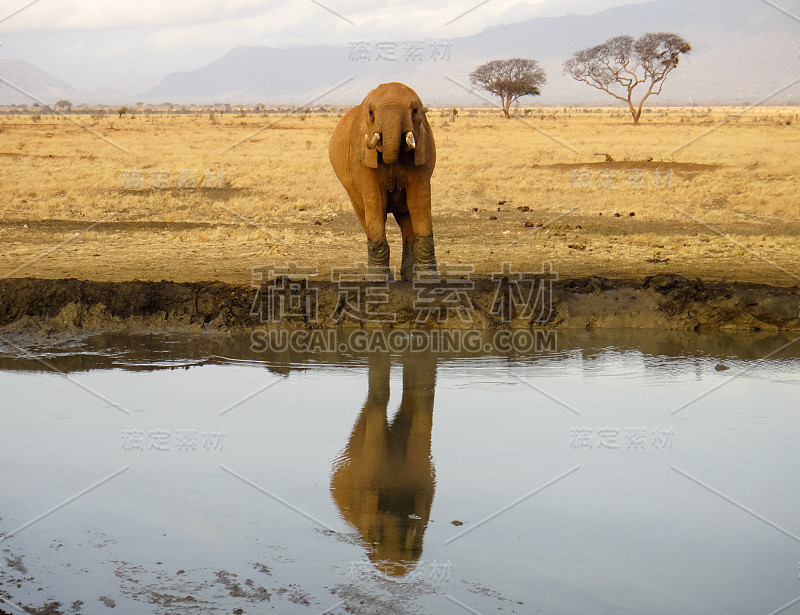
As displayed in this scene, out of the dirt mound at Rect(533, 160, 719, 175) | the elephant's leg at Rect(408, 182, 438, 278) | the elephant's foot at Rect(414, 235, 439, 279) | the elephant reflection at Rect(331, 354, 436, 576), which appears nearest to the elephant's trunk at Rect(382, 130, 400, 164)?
the elephant's leg at Rect(408, 182, 438, 278)

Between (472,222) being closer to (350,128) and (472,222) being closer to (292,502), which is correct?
(350,128)

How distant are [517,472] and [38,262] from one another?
343 inches

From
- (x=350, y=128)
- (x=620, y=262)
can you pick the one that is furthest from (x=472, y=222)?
(x=350, y=128)

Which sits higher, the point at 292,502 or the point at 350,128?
the point at 350,128

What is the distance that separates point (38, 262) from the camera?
12312 mm

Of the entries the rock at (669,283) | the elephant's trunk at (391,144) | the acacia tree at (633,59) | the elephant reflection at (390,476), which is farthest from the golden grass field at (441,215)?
the acacia tree at (633,59)

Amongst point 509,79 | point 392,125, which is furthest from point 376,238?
point 509,79

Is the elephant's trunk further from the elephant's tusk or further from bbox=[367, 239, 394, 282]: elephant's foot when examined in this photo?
bbox=[367, 239, 394, 282]: elephant's foot

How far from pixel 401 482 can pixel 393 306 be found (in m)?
4.22

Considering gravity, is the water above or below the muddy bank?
below

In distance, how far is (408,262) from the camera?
10.6 metres

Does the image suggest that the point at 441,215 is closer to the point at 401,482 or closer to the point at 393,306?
the point at 393,306

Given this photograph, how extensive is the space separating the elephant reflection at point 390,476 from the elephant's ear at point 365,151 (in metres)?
2.64

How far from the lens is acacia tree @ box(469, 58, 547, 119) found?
211 feet
